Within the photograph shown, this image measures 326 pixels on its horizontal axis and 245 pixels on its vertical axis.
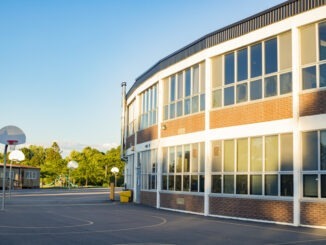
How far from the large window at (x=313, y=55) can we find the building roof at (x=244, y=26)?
0.75 m

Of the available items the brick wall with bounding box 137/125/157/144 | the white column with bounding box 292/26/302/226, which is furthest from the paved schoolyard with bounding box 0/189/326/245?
the brick wall with bounding box 137/125/157/144

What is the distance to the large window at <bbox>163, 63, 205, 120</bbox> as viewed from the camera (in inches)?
922

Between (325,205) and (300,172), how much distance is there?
1480 mm

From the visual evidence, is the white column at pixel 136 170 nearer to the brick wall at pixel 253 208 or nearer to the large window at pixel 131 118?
the large window at pixel 131 118

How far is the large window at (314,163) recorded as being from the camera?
1694 centimetres

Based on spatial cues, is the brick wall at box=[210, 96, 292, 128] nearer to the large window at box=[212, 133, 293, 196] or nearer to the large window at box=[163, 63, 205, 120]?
the large window at box=[212, 133, 293, 196]

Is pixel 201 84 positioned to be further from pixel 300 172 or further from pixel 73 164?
pixel 73 164

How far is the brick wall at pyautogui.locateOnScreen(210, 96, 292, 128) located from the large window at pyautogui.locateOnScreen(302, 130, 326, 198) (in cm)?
126

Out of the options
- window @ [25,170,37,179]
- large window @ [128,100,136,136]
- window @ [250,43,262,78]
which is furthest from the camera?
window @ [25,170,37,179]

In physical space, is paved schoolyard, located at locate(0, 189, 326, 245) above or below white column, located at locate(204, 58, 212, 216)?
below

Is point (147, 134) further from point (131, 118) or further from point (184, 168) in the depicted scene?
point (131, 118)

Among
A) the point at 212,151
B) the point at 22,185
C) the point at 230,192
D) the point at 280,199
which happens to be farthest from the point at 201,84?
the point at 22,185

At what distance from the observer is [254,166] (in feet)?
64.5

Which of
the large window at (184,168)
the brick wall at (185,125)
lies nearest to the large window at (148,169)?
the large window at (184,168)
